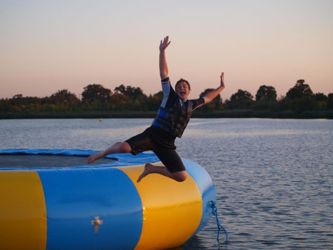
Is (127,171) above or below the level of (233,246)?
above

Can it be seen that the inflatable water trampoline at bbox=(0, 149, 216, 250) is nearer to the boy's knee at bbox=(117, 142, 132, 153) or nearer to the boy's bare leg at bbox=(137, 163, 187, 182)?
the boy's bare leg at bbox=(137, 163, 187, 182)

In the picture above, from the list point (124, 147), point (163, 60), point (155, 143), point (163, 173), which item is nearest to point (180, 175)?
point (163, 173)

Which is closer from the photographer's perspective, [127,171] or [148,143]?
Result: [148,143]

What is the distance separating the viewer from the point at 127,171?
6.61 m

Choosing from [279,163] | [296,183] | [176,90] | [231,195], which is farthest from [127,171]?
[279,163]

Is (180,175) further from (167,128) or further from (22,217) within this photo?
(22,217)

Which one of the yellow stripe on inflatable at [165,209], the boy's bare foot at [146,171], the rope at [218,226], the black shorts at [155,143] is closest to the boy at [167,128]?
the black shorts at [155,143]

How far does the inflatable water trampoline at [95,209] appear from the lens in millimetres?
5895

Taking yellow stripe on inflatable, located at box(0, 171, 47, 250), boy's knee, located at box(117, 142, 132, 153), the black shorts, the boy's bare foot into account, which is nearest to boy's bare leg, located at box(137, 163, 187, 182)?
the boy's bare foot

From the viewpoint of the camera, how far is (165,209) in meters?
6.51

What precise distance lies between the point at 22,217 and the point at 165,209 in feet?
4.65

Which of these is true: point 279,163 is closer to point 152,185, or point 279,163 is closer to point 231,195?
point 231,195

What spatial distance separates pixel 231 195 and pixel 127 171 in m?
4.56

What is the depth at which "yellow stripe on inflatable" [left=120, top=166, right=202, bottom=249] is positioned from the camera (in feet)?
21.0
